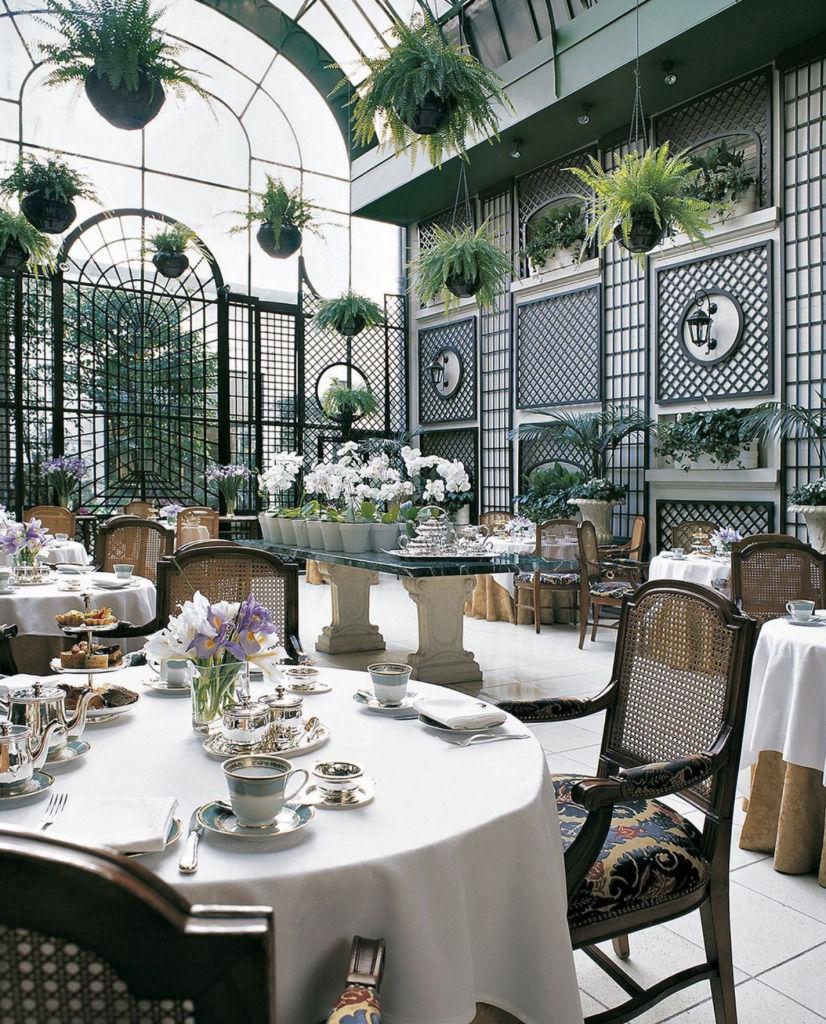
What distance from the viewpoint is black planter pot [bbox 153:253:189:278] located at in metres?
9.03

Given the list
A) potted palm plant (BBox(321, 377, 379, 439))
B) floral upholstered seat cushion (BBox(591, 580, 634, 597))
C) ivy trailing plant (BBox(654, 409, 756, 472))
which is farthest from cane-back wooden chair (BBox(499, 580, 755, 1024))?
potted palm plant (BBox(321, 377, 379, 439))

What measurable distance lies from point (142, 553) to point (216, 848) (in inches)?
164

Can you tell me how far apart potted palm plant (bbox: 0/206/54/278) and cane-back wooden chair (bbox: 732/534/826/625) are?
644 centimetres

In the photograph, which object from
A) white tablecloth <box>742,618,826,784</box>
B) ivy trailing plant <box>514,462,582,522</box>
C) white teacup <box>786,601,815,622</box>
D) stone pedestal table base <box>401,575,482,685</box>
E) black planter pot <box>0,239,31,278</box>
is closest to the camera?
white tablecloth <box>742,618,826,784</box>

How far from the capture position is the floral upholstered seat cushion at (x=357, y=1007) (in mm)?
893

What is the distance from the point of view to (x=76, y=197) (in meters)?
7.09

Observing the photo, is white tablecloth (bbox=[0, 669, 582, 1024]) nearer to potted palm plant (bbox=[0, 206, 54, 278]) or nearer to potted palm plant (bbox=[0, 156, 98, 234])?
potted palm plant (bbox=[0, 156, 98, 234])

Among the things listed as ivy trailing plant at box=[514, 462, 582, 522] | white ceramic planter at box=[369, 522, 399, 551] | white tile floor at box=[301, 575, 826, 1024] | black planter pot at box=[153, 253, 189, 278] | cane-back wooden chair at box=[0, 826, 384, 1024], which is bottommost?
white tile floor at box=[301, 575, 826, 1024]

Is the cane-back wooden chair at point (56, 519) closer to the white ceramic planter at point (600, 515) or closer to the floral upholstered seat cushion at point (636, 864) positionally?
the white ceramic planter at point (600, 515)

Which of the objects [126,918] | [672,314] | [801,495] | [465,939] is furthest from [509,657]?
[126,918]

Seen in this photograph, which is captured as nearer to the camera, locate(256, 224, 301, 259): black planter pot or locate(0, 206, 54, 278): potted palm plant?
locate(0, 206, 54, 278): potted palm plant

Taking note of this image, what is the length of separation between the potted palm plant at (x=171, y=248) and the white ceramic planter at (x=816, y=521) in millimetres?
6773

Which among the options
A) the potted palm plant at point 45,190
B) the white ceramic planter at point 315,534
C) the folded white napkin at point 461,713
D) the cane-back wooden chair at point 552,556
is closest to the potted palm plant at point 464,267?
the cane-back wooden chair at point 552,556

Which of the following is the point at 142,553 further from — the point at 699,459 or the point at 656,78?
the point at 656,78
